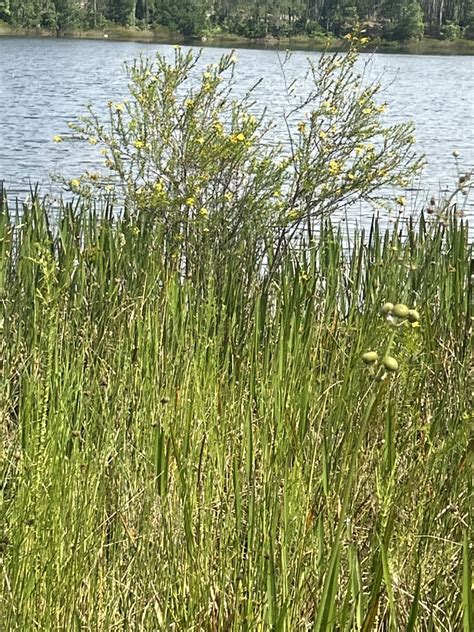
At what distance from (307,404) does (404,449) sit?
1.56 feet

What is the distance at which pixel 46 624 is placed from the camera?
1920 mm

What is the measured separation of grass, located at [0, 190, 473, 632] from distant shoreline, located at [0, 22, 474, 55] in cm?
7757

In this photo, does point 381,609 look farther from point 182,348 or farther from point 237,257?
point 237,257

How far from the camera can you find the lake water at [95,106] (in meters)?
14.3

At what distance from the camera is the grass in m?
1.93

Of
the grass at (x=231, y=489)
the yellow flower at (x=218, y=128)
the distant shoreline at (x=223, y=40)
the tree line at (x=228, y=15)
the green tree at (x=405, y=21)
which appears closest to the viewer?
the grass at (x=231, y=489)

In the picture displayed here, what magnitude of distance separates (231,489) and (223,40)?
9398 cm

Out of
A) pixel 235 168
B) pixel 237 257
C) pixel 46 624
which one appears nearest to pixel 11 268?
pixel 237 257

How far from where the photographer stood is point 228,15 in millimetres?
102125

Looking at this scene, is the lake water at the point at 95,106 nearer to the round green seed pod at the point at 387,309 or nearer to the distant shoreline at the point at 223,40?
the round green seed pod at the point at 387,309

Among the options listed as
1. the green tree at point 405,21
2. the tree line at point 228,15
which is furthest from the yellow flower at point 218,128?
the tree line at point 228,15

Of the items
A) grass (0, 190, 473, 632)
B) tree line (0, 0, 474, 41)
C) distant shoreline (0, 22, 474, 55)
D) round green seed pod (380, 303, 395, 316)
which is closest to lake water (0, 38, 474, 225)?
grass (0, 190, 473, 632)

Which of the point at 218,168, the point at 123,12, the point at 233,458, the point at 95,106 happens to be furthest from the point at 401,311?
the point at 123,12

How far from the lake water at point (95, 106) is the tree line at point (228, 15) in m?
39.4
